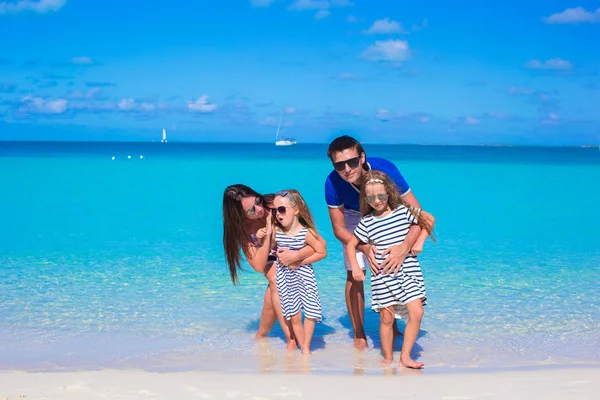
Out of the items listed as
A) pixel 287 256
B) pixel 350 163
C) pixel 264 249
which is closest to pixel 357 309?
pixel 287 256

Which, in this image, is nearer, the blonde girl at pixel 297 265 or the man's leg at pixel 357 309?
the blonde girl at pixel 297 265

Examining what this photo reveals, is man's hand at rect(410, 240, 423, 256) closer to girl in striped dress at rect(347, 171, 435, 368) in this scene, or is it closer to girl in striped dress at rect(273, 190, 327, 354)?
girl in striped dress at rect(347, 171, 435, 368)

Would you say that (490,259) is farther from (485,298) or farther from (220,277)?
(220,277)

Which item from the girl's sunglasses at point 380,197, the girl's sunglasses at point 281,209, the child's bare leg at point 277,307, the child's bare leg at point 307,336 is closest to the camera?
the girl's sunglasses at point 380,197

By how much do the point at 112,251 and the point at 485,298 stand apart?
17.7 feet

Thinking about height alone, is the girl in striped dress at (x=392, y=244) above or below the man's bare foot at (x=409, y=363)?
above

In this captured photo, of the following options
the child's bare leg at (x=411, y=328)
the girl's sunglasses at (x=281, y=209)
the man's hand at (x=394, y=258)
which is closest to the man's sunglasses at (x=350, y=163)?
the girl's sunglasses at (x=281, y=209)

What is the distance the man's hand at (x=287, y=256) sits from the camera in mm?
4762

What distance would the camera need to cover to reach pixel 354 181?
4.61 metres

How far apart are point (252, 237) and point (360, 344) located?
1.13 meters

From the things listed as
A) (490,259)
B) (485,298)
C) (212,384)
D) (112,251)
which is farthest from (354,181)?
(112,251)

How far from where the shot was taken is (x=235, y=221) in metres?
5.02

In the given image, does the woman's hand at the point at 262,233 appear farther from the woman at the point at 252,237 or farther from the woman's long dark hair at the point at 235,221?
the woman's long dark hair at the point at 235,221

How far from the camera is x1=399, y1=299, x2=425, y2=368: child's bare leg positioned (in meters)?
4.38
